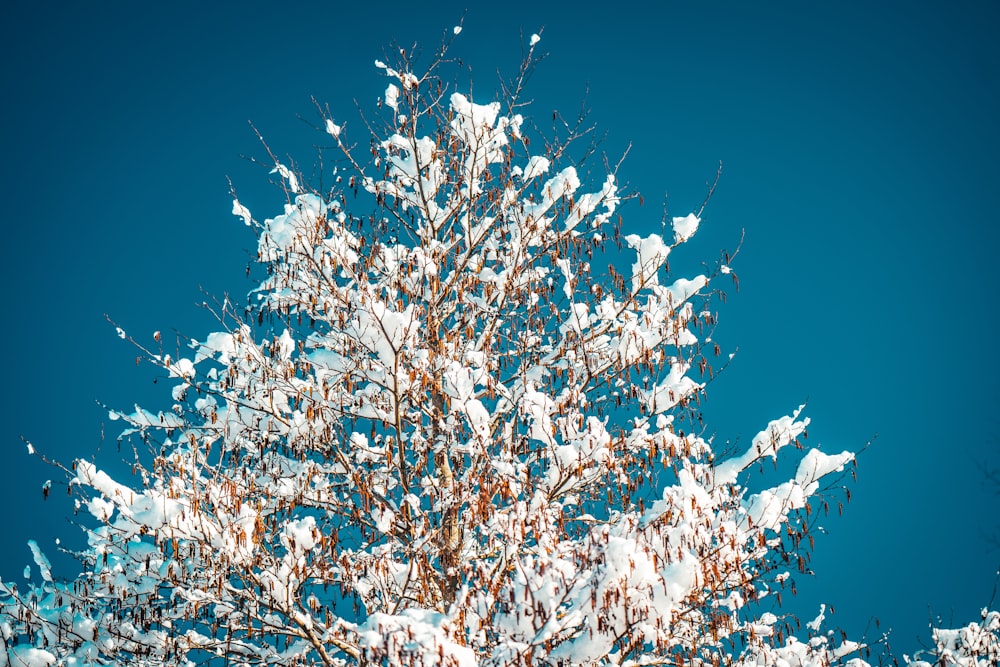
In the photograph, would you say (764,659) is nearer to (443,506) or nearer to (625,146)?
(443,506)

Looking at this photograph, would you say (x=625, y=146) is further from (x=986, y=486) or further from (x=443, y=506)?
(x=986, y=486)

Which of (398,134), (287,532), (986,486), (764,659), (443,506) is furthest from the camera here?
(986,486)

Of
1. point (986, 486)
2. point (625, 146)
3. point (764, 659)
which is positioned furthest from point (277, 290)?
point (986, 486)

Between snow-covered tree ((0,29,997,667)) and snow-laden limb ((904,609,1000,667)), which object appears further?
snow-laden limb ((904,609,1000,667))

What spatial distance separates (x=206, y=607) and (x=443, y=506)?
1.58m

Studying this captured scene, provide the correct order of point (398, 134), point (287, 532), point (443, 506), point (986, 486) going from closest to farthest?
point (287, 532), point (443, 506), point (398, 134), point (986, 486)

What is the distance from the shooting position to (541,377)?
5367 mm

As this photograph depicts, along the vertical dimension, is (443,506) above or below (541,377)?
below

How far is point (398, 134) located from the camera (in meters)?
5.64

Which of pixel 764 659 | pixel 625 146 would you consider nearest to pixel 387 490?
pixel 764 659

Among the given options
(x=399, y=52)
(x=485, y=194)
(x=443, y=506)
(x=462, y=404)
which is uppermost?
(x=399, y=52)

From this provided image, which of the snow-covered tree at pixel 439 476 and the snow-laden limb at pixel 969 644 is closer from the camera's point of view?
the snow-covered tree at pixel 439 476

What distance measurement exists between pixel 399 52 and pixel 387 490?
3339mm

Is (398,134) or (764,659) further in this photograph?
(398,134)
